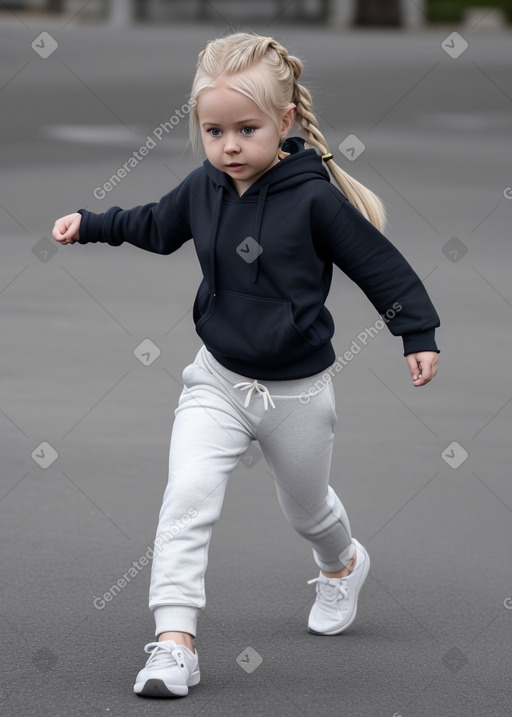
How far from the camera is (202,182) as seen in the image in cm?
373

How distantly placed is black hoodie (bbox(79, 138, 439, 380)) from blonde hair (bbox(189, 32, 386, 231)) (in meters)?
0.10

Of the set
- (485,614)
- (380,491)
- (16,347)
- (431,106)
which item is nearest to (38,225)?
(16,347)

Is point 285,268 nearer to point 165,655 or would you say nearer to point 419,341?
point 419,341

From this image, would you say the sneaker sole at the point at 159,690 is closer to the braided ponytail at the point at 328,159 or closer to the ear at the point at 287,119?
the braided ponytail at the point at 328,159

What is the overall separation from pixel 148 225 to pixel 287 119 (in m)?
0.52

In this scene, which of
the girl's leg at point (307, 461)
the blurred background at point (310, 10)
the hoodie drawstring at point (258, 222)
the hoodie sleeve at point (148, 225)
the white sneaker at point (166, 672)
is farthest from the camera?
the blurred background at point (310, 10)

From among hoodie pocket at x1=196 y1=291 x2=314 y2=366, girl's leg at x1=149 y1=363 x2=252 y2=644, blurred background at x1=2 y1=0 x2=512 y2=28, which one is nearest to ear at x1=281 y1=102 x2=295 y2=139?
hoodie pocket at x1=196 y1=291 x2=314 y2=366

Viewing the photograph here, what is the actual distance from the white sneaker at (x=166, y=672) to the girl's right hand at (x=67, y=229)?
117cm

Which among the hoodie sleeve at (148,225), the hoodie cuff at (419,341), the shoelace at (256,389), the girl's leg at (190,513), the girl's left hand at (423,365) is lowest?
the girl's leg at (190,513)

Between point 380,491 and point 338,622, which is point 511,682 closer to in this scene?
point 338,622

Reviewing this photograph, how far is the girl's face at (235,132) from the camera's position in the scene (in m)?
3.45

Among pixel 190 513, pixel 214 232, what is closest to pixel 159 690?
pixel 190 513

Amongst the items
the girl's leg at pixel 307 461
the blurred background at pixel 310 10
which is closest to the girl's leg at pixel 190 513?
the girl's leg at pixel 307 461

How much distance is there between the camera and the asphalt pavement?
146 inches
